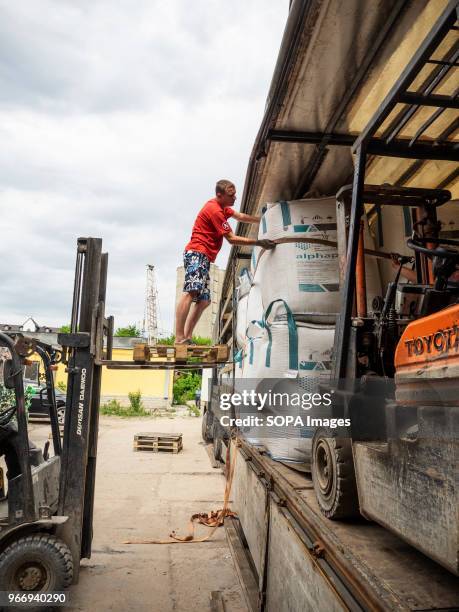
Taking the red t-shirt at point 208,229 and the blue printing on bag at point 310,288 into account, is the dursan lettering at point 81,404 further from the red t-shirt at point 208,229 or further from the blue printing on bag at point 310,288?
the blue printing on bag at point 310,288

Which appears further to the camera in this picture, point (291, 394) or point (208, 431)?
point (208, 431)

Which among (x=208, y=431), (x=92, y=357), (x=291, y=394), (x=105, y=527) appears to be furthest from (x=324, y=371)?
(x=208, y=431)

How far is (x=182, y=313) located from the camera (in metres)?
3.95

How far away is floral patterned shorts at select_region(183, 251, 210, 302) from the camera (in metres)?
3.93

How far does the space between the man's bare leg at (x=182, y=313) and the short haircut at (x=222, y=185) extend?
97 cm

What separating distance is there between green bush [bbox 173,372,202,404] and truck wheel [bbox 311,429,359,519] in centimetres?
2501

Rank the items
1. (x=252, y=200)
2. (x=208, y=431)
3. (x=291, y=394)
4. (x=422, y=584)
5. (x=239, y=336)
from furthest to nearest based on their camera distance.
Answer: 1. (x=208, y=431)
2. (x=239, y=336)
3. (x=252, y=200)
4. (x=291, y=394)
5. (x=422, y=584)

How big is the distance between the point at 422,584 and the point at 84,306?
3.10m

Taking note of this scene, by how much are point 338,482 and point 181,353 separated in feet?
5.49

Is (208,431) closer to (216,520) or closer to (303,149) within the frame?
(216,520)

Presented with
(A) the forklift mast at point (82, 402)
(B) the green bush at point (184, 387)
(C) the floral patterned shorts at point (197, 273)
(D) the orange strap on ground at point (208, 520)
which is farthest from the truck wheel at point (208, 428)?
(B) the green bush at point (184, 387)

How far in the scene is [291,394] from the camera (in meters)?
3.28

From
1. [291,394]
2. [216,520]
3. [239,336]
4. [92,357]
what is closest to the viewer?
[291,394]

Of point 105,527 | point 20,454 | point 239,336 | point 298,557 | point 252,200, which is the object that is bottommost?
point 105,527
